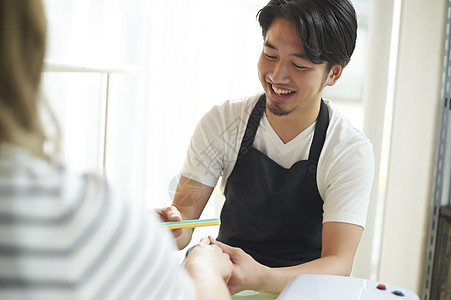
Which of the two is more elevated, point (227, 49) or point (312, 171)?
point (227, 49)

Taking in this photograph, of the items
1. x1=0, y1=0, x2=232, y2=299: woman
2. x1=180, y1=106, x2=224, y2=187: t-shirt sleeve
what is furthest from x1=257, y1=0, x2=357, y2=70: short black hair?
x1=0, y1=0, x2=232, y2=299: woman

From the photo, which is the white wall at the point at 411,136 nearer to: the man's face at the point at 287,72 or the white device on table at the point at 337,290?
the man's face at the point at 287,72

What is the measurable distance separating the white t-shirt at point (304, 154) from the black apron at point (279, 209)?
27 millimetres

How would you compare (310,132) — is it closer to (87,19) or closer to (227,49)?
(227,49)

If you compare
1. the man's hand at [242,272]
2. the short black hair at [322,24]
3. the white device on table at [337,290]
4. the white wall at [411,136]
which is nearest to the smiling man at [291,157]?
the short black hair at [322,24]

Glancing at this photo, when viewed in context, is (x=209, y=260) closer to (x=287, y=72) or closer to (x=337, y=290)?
(x=337, y=290)

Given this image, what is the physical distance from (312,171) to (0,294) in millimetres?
940

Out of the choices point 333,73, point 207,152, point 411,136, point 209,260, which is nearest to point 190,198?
point 207,152

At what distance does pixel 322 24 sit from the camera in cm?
121

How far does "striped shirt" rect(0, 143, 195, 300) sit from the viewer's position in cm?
38

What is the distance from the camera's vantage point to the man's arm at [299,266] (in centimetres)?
96

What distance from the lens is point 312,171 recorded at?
1253mm

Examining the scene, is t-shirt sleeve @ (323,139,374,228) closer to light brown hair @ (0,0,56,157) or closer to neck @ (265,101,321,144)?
neck @ (265,101,321,144)

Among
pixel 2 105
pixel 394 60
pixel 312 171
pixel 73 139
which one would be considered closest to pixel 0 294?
pixel 2 105
